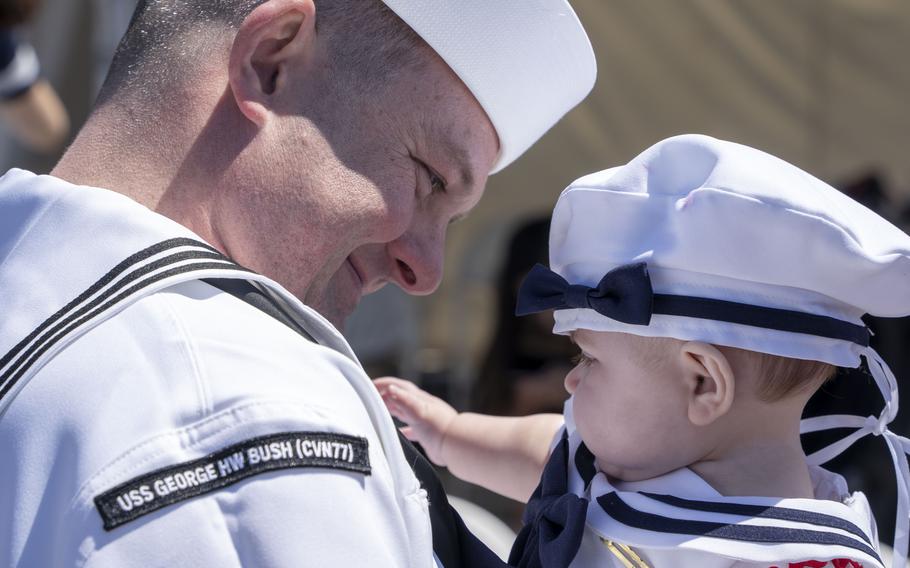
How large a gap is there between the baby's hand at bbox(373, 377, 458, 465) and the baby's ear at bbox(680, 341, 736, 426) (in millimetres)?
587

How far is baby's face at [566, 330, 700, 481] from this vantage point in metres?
1.65

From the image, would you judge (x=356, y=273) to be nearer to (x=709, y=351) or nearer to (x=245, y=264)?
(x=245, y=264)

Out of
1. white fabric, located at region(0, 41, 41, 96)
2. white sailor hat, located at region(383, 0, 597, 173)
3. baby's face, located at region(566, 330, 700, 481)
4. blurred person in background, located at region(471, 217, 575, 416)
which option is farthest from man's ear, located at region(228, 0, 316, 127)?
white fabric, located at region(0, 41, 41, 96)

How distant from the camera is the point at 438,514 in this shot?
1489 mm

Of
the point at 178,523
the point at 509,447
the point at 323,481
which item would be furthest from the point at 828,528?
the point at 178,523

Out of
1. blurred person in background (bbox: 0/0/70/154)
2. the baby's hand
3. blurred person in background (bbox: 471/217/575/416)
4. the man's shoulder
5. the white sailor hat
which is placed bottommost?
blurred person in background (bbox: 471/217/575/416)

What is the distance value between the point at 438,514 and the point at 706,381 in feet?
1.43

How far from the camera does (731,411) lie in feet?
5.36

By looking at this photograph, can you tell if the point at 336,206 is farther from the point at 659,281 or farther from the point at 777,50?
the point at 777,50

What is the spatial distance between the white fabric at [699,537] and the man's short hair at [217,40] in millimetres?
695

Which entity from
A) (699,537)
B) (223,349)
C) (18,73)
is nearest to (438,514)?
(699,537)

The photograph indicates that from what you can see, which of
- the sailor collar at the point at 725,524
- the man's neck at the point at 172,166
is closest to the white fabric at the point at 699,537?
the sailor collar at the point at 725,524

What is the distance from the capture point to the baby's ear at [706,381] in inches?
62.2

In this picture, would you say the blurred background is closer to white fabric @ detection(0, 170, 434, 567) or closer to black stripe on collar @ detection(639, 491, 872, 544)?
black stripe on collar @ detection(639, 491, 872, 544)
